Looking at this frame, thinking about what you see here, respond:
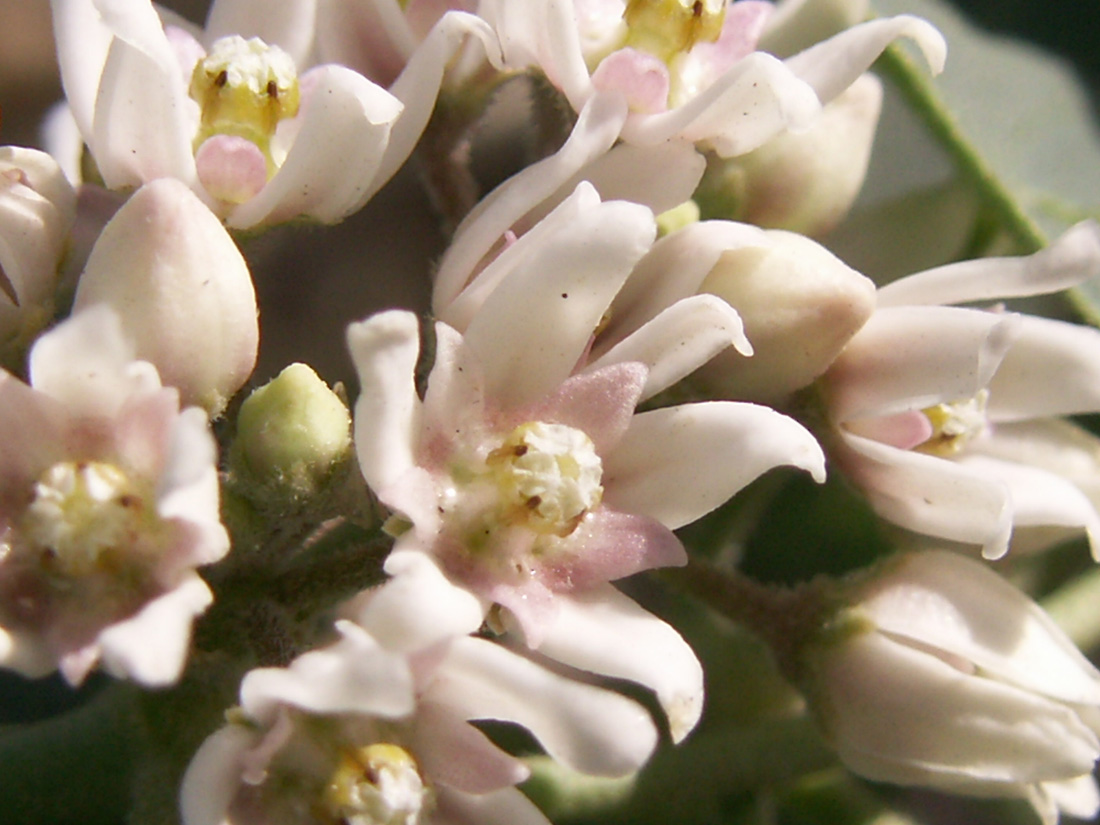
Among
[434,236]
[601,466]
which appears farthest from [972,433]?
[434,236]

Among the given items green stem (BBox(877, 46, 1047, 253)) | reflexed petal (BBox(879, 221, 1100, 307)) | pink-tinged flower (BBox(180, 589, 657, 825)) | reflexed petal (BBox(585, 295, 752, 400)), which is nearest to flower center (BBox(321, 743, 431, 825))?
pink-tinged flower (BBox(180, 589, 657, 825))

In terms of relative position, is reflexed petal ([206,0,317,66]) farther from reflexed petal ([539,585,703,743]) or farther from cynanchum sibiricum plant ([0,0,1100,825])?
reflexed petal ([539,585,703,743])

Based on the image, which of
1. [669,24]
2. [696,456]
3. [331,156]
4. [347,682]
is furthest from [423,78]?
[347,682]

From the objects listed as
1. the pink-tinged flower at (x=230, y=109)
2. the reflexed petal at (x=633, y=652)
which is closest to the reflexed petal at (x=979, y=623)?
the reflexed petal at (x=633, y=652)

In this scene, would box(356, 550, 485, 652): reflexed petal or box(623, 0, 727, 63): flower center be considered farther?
box(623, 0, 727, 63): flower center

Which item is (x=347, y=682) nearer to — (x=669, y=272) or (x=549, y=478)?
(x=549, y=478)

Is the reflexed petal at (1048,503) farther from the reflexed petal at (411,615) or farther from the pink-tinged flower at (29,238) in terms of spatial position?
the pink-tinged flower at (29,238)

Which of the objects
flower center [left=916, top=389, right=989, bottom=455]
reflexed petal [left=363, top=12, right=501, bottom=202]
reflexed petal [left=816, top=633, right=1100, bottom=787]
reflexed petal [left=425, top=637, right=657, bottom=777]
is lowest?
reflexed petal [left=816, top=633, right=1100, bottom=787]

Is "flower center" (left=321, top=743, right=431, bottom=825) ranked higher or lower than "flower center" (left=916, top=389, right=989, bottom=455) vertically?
lower
